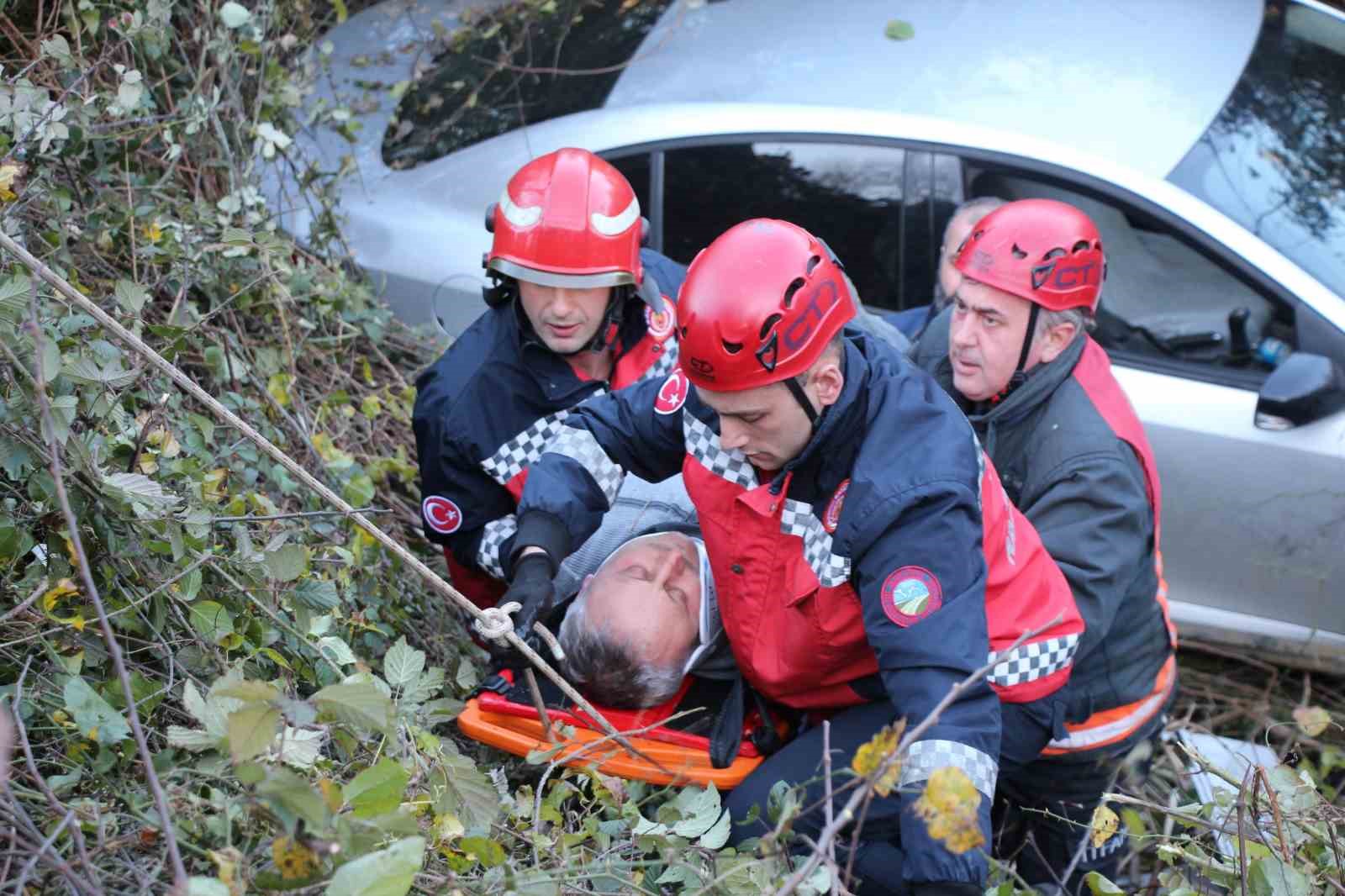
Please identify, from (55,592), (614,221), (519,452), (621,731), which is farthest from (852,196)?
(55,592)

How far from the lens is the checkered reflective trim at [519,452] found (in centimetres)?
341

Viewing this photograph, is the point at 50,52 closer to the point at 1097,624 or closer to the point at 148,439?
the point at 148,439

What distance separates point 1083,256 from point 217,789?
2468 millimetres

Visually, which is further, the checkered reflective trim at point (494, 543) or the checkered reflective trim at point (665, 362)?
the checkered reflective trim at point (665, 362)

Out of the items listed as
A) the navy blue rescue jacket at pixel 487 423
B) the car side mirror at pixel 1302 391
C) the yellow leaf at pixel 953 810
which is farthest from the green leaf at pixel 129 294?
the car side mirror at pixel 1302 391

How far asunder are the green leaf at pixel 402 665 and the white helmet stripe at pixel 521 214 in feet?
4.12

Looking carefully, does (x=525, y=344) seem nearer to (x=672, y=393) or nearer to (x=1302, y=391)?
A: (x=672, y=393)

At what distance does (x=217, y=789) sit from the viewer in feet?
6.50

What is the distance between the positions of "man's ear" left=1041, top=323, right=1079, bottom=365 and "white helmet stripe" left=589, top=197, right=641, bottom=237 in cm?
113

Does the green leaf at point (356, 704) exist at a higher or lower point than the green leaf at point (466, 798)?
higher

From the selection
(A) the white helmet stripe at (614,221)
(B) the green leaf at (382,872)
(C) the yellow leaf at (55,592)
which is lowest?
(A) the white helmet stripe at (614,221)

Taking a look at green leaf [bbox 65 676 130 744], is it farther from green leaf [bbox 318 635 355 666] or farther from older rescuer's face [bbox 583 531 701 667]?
older rescuer's face [bbox 583 531 701 667]

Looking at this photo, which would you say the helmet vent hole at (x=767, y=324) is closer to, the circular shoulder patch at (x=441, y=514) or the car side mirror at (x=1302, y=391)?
the circular shoulder patch at (x=441, y=514)

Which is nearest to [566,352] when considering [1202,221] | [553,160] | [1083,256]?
[553,160]
